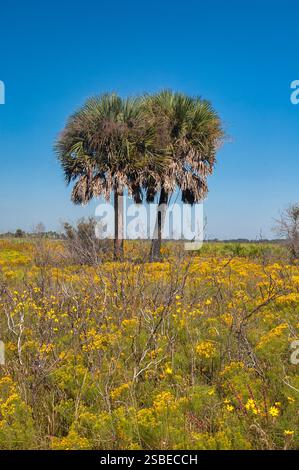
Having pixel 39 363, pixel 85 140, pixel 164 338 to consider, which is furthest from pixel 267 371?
pixel 85 140

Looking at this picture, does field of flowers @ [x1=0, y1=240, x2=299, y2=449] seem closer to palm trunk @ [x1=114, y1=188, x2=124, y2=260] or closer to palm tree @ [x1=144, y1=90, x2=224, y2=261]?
palm trunk @ [x1=114, y1=188, x2=124, y2=260]

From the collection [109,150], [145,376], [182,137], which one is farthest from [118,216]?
[145,376]

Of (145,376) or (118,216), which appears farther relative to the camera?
(118,216)

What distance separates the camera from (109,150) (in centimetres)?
1945

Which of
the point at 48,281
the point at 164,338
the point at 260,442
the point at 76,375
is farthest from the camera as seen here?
the point at 48,281

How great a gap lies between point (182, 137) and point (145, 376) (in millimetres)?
16476

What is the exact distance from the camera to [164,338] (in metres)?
5.91

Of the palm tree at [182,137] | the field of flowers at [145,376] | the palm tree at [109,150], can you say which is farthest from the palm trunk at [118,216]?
the field of flowers at [145,376]

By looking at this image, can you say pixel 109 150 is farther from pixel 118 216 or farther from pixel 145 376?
pixel 145 376

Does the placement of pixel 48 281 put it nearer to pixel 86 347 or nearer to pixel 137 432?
pixel 86 347

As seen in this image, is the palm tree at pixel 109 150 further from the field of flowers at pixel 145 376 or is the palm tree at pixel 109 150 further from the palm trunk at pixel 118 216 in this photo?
the field of flowers at pixel 145 376

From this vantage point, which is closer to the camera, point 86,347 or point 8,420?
point 8,420

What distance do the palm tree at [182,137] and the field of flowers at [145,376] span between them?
1248 centimetres

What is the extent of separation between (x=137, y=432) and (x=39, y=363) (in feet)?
5.24
